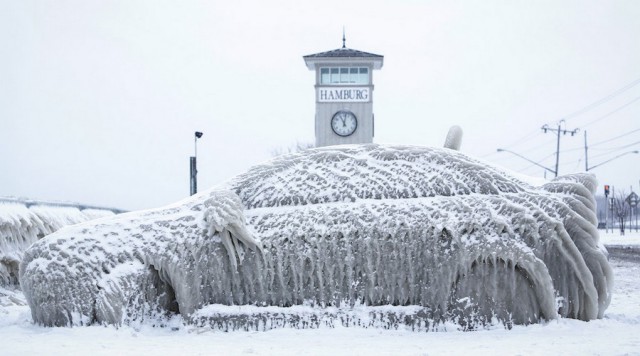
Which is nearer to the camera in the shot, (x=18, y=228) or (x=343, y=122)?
(x=18, y=228)

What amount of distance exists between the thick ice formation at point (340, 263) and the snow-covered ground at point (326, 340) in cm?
15

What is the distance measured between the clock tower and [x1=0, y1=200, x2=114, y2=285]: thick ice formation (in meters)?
12.8

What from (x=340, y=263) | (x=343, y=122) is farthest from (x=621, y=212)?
(x=340, y=263)

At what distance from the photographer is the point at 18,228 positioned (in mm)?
6281

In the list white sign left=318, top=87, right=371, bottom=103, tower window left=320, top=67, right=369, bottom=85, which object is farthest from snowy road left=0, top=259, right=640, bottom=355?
tower window left=320, top=67, right=369, bottom=85

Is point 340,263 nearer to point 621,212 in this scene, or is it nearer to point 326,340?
point 326,340

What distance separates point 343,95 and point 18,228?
14.3m

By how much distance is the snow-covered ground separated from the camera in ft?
11.8

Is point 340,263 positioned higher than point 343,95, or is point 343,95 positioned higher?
point 343,95

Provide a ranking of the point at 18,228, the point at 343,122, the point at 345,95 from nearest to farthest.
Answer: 1. the point at 18,228
2. the point at 343,122
3. the point at 345,95

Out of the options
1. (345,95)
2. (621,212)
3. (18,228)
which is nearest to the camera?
(18,228)

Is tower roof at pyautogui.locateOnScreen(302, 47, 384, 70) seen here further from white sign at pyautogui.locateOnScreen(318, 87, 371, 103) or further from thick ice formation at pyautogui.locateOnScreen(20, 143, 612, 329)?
thick ice formation at pyautogui.locateOnScreen(20, 143, 612, 329)

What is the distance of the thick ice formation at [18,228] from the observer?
19.8ft

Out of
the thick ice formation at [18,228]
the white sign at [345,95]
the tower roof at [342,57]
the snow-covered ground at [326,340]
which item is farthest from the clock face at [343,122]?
the snow-covered ground at [326,340]
